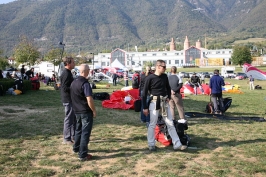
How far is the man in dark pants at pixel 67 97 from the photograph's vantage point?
6.09 metres

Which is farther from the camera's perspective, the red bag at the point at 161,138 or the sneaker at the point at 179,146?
the red bag at the point at 161,138

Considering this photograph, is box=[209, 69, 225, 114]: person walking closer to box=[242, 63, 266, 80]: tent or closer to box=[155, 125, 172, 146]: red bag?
box=[155, 125, 172, 146]: red bag

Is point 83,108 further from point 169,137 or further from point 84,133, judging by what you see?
point 169,137

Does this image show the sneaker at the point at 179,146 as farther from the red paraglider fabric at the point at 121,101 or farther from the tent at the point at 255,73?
the tent at the point at 255,73

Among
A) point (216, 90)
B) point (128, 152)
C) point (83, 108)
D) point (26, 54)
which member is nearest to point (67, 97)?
point (83, 108)

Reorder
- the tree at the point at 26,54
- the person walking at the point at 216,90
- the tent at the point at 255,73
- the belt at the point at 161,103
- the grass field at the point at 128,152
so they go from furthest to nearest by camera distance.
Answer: the tree at the point at 26,54
the tent at the point at 255,73
the person walking at the point at 216,90
the belt at the point at 161,103
the grass field at the point at 128,152

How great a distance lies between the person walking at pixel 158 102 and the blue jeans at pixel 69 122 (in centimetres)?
162

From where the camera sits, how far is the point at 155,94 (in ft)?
19.0

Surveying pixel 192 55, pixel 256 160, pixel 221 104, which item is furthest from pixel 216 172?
pixel 192 55

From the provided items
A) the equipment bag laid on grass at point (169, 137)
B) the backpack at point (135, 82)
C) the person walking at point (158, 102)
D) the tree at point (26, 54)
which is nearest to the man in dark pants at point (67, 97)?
the person walking at point (158, 102)

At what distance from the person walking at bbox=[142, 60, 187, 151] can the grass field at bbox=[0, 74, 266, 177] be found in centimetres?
25

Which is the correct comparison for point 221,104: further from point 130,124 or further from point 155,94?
point 155,94

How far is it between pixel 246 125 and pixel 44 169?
5.96 metres

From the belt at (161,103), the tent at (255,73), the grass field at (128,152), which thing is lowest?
the grass field at (128,152)
